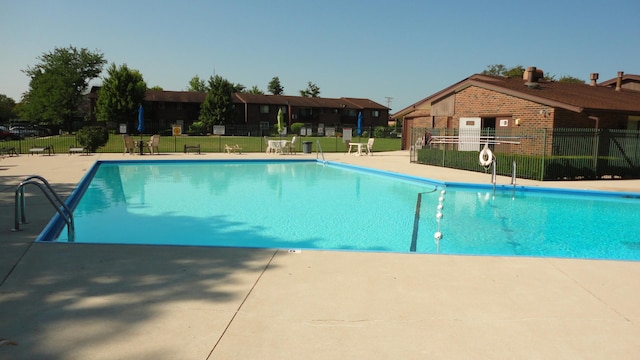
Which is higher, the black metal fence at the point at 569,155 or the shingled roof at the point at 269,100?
the shingled roof at the point at 269,100

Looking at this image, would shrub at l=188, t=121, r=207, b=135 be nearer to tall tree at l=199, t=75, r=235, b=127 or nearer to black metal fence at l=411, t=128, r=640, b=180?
tall tree at l=199, t=75, r=235, b=127

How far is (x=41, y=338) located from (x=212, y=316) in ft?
3.86

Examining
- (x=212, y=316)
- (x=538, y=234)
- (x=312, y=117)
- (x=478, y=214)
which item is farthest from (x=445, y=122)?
(x=312, y=117)

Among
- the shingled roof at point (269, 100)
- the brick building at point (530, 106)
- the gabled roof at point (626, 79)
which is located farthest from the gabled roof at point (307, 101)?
the gabled roof at point (626, 79)

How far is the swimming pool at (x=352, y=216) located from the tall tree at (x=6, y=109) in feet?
231

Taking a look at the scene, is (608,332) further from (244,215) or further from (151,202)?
(151,202)

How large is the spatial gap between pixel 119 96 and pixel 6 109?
146 feet

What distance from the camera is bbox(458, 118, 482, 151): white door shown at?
19328 millimetres

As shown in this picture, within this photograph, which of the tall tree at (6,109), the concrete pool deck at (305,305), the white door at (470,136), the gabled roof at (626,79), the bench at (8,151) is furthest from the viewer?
the tall tree at (6,109)

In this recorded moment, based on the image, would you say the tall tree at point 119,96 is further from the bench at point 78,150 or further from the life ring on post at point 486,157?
the life ring on post at point 486,157

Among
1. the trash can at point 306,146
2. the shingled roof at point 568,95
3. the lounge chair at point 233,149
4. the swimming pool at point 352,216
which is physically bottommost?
the swimming pool at point 352,216

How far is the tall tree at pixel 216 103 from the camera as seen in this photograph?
169 ft

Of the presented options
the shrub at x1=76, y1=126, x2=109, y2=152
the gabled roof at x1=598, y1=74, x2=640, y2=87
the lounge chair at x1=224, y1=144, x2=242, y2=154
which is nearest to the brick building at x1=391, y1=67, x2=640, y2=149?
the gabled roof at x1=598, y1=74, x2=640, y2=87

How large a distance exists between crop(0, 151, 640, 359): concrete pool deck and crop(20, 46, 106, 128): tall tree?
56472mm
